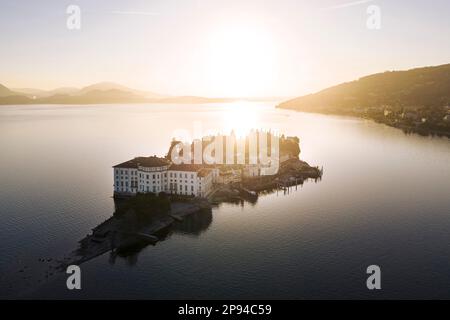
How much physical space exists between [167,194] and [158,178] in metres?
2.31

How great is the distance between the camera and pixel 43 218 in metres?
46.5

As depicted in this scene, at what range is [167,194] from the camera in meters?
52.4

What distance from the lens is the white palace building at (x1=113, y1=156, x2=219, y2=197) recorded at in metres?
52.5

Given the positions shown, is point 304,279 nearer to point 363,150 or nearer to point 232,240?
point 232,240

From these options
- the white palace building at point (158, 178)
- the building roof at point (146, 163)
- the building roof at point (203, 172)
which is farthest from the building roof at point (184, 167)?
the building roof at point (146, 163)

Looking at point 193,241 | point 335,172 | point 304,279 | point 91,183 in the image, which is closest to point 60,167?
point 91,183

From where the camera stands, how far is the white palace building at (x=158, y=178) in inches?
2067

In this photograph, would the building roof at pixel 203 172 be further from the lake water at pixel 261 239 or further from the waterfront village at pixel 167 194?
the lake water at pixel 261 239

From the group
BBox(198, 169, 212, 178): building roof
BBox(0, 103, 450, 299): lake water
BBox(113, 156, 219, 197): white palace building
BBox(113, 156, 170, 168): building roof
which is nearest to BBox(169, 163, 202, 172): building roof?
BBox(113, 156, 219, 197): white palace building

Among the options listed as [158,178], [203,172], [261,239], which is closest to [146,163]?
[158,178]

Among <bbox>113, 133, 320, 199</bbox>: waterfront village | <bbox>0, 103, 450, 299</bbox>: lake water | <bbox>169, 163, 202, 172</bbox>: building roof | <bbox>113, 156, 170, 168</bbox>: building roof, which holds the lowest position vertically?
<bbox>0, 103, 450, 299</bbox>: lake water

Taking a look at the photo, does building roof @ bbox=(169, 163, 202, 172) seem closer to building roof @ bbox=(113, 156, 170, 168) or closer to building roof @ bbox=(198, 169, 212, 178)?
building roof @ bbox=(198, 169, 212, 178)

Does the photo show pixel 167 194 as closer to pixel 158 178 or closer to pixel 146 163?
pixel 158 178
